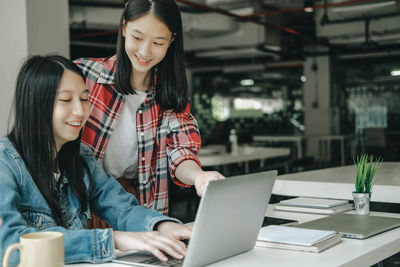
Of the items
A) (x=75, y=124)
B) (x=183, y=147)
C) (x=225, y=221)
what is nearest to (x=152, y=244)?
(x=225, y=221)

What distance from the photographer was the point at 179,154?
6.69 feet

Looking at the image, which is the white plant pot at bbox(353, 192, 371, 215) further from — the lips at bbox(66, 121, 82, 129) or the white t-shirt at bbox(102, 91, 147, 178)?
the lips at bbox(66, 121, 82, 129)

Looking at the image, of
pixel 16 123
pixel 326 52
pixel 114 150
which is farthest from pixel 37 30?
pixel 326 52

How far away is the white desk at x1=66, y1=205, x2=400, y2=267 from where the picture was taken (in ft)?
4.33

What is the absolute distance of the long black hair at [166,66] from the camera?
191cm

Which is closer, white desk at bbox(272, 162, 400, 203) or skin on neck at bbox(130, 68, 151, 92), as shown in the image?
skin on neck at bbox(130, 68, 151, 92)

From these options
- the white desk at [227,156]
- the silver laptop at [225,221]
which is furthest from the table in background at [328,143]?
the silver laptop at [225,221]

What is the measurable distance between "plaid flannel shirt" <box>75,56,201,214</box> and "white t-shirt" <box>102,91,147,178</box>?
0.03 meters

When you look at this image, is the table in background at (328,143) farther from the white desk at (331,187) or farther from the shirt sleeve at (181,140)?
the shirt sleeve at (181,140)

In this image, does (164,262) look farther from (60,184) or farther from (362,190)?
(362,190)

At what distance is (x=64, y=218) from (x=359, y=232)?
2.98 ft

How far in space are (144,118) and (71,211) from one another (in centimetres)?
58

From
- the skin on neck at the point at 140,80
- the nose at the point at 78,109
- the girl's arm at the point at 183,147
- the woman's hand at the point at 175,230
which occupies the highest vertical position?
the skin on neck at the point at 140,80

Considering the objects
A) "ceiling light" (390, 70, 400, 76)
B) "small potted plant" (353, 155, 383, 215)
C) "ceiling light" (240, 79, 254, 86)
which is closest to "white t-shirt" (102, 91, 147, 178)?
"small potted plant" (353, 155, 383, 215)
